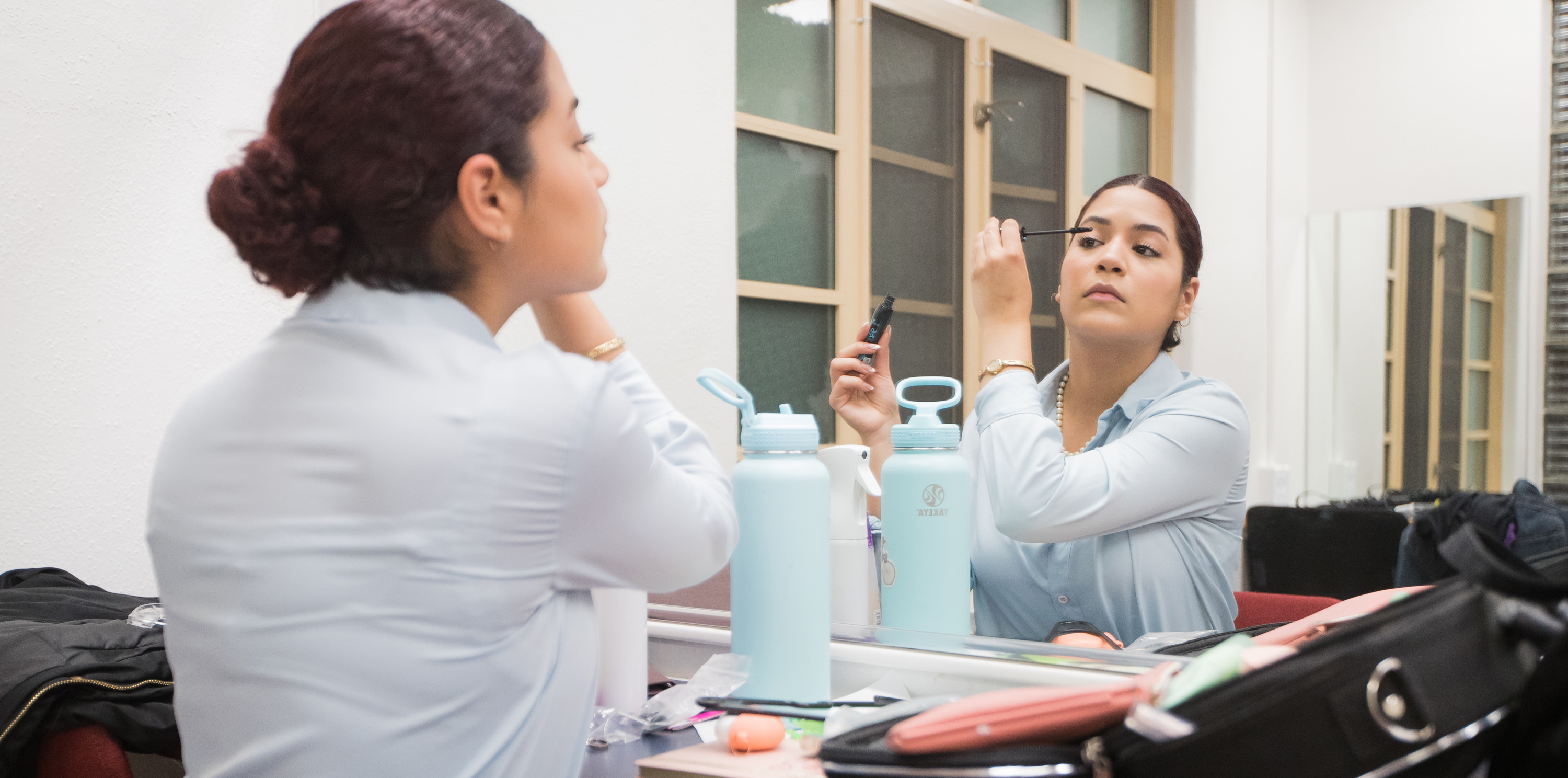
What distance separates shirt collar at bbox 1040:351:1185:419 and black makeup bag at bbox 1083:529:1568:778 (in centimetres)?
65

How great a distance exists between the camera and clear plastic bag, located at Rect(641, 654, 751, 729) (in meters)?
0.87

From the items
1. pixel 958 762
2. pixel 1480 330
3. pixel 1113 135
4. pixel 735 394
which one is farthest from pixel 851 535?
pixel 1480 330

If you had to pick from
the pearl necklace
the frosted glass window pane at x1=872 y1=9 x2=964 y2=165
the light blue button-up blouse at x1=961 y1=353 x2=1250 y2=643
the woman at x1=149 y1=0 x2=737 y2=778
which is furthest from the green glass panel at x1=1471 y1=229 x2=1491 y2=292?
the woman at x1=149 y1=0 x2=737 y2=778

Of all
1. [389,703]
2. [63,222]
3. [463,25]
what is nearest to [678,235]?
[63,222]

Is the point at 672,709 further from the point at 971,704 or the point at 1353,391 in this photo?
the point at 1353,391

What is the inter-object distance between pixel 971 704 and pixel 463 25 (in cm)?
46

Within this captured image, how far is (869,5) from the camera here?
1488 millimetres

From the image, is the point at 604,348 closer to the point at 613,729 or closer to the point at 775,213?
the point at 613,729

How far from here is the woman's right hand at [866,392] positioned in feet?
4.00

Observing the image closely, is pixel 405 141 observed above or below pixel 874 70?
below

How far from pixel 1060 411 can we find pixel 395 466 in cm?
82

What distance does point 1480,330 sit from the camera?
1.37 meters

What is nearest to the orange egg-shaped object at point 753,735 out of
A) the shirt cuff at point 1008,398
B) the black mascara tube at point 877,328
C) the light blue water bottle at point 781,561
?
the light blue water bottle at point 781,561

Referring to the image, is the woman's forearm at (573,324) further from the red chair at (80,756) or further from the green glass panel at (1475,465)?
the green glass panel at (1475,465)
